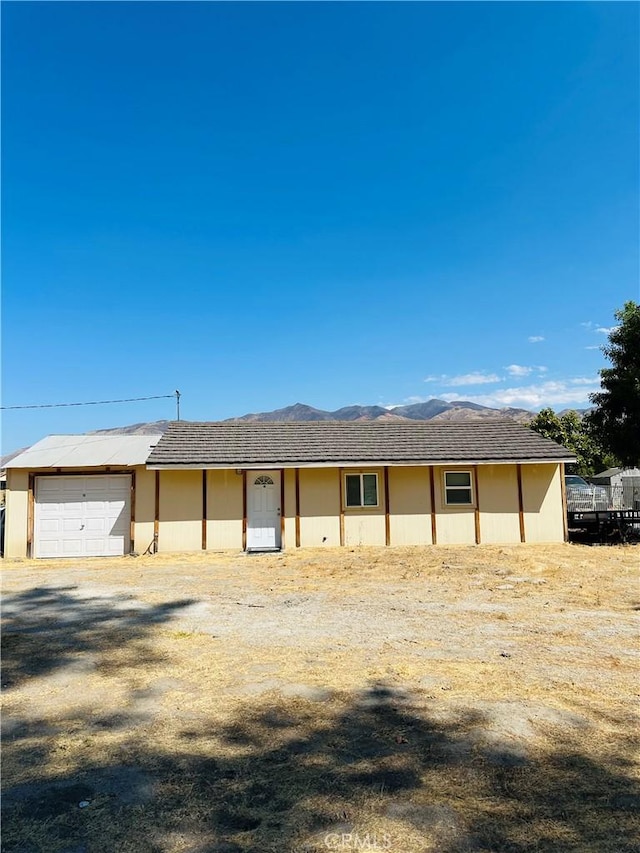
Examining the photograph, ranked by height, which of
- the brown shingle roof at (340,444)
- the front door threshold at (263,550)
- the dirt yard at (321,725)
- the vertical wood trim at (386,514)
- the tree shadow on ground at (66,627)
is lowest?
the dirt yard at (321,725)

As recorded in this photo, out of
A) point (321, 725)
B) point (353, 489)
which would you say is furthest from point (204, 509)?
point (321, 725)

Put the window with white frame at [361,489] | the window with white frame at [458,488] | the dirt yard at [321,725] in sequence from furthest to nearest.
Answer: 1. the window with white frame at [458,488]
2. the window with white frame at [361,489]
3. the dirt yard at [321,725]

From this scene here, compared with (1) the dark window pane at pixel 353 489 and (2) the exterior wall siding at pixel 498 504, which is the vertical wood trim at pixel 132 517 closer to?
(1) the dark window pane at pixel 353 489

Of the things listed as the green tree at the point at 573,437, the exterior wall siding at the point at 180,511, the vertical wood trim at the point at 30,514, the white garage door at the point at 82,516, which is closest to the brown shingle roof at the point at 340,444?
Answer: the exterior wall siding at the point at 180,511

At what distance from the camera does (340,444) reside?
17562 mm

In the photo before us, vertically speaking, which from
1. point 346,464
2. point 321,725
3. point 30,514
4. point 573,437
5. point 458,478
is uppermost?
point 573,437

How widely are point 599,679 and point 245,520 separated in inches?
473

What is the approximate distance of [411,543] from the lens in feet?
54.9

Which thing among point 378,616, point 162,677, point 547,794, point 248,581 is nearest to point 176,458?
point 248,581

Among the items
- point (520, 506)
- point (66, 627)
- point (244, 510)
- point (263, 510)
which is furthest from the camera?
point (520, 506)

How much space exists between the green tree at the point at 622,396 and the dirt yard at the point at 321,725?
11.1 metres

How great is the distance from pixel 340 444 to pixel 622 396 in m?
9.98

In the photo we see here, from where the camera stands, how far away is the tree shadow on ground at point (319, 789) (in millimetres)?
2941

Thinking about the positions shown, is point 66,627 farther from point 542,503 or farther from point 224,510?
point 542,503
